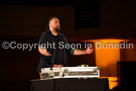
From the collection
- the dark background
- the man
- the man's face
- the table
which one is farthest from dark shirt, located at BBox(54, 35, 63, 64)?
the dark background

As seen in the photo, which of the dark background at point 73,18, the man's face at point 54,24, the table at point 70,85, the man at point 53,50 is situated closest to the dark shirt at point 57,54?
the man at point 53,50

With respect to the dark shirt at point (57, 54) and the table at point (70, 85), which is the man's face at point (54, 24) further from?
the table at point (70, 85)

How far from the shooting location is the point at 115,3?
6148mm

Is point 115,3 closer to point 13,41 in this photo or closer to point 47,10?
→ point 47,10

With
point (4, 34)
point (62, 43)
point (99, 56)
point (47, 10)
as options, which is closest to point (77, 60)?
point (99, 56)

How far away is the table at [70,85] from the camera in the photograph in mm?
2572

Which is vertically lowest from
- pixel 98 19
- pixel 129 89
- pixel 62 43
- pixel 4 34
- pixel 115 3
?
pixel 129 89

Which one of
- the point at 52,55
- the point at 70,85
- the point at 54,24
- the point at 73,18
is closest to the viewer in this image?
the point at 70,85

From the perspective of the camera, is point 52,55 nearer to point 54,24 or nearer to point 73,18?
point 54,24

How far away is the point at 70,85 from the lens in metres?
2.60

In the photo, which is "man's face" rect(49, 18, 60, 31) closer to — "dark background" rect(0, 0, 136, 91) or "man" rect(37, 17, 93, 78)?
"man" rect(37, 17, 93, 78)

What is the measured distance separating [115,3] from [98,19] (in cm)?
65

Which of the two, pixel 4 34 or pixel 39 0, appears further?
pixel 39 0

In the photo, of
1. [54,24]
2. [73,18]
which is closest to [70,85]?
[54,24]
